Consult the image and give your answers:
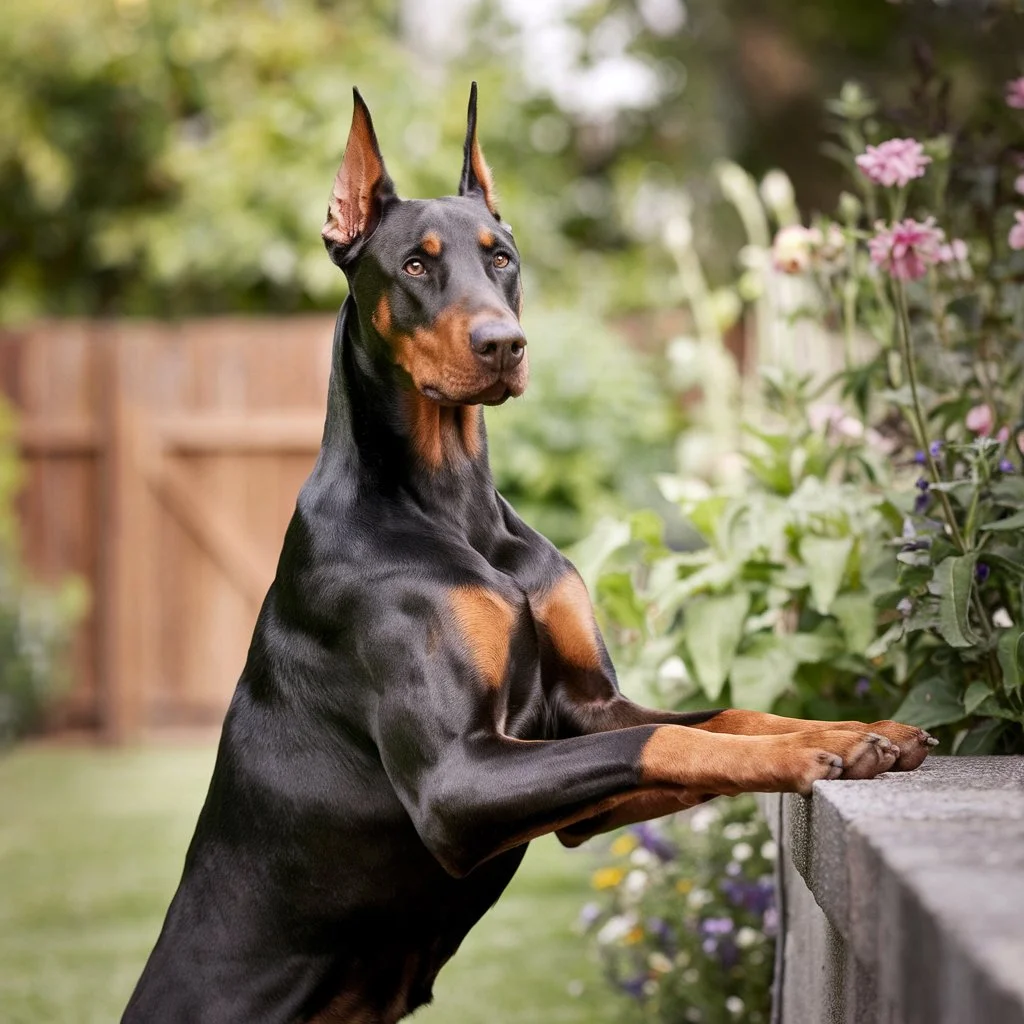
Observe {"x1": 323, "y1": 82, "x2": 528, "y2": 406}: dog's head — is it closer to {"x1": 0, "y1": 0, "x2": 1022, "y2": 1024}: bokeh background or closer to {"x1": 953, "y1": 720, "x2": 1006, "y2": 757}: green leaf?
{"x1": 953, "y1": 720, "x2": 1006, "y2": 757}: green leaf

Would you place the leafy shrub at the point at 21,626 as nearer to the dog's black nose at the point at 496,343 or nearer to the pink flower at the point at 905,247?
the pink flower at the point at 905,247

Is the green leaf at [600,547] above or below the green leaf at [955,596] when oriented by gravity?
below

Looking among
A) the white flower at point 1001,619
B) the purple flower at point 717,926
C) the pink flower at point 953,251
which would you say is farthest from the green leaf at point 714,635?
the pink flower at point 953,251

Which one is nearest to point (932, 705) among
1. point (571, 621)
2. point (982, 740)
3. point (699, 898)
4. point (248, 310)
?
point (982, 740)

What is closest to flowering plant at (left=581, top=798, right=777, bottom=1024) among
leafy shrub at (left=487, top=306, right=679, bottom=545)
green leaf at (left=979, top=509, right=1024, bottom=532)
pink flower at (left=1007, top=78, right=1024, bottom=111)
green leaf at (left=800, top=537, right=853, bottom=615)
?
green leaf at (left=800, top=537, right=853, bottom=615)

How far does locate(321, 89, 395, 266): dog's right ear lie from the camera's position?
2.49 m

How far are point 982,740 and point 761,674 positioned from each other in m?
0.58

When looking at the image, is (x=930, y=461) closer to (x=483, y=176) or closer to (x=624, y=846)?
(x=483, y=176)

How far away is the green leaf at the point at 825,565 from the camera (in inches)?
122

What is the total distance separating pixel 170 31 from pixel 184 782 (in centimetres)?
708

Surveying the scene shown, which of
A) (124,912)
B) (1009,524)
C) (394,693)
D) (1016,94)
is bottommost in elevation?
(124,912)

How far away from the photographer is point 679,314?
369 inches

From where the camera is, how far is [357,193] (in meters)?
2.52

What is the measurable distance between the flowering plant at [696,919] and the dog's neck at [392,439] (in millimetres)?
1551
